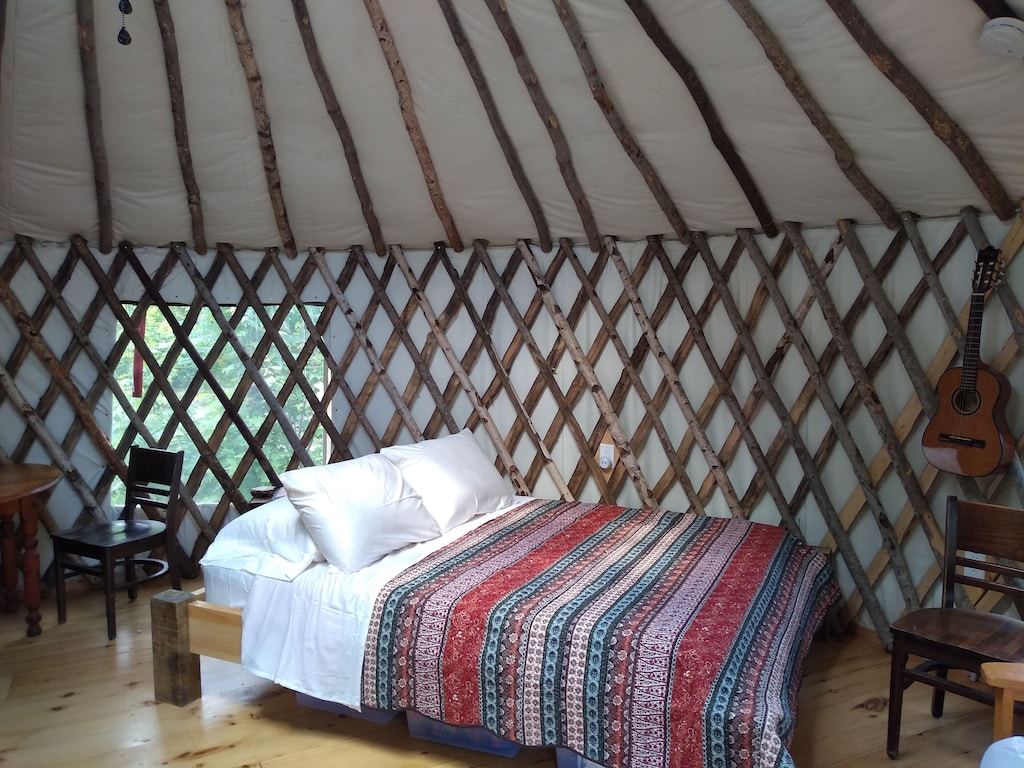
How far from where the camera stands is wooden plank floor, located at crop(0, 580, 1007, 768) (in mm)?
2352

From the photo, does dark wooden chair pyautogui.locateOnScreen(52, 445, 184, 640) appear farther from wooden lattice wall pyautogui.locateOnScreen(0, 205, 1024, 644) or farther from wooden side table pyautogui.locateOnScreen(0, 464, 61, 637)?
wooden lattice wall pyautogui.locateOnScreen(0, 205, 1024, 644)

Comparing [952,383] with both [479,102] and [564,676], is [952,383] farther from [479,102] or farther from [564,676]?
[479,102]

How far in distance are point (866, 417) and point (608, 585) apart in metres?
1.52

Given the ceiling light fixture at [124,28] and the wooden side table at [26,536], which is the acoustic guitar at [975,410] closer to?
the ceiling light fixture at [124,28]

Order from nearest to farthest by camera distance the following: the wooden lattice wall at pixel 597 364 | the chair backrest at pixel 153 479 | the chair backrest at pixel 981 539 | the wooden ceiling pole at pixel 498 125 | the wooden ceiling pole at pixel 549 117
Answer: the chair backrest at pixel 981 539
the wooden ceiling pole at pixel 549 117
the wooden ceiling pole at pixel 498 125
the wooden lattice wall at pixel 597 364
the chair backrest at pixel 153 479

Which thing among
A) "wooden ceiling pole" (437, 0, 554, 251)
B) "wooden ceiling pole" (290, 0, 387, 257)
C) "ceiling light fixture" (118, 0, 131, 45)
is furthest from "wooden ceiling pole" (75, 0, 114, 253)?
"wooden ceiling pole" (437, 0, 554, 251)

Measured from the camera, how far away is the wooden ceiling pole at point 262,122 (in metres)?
2.91

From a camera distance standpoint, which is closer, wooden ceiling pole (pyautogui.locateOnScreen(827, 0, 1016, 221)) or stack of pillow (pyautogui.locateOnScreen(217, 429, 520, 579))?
wooden ceiling pole (pyautogui.locateOnScreen(827, 0, 1016, 221))

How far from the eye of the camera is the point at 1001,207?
8.95 ft

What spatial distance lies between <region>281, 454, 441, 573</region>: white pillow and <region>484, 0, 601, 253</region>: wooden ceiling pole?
4.65 feet

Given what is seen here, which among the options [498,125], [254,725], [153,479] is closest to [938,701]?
[254,725]

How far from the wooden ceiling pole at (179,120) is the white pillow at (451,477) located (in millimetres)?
1600

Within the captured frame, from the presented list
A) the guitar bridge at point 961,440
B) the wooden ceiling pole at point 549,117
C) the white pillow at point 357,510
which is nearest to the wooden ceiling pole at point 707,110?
the wooden ceiling pole at point 549,117

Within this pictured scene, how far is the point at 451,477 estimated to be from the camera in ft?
10.2
